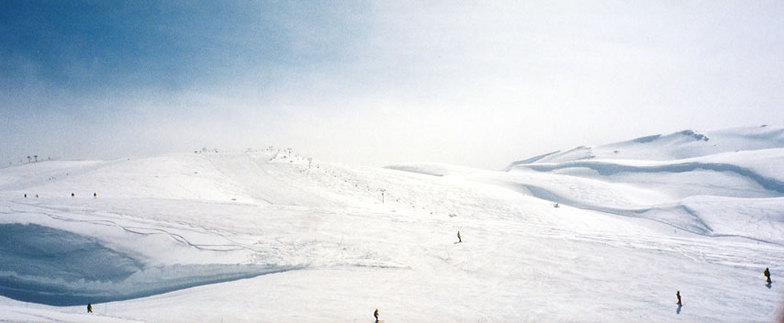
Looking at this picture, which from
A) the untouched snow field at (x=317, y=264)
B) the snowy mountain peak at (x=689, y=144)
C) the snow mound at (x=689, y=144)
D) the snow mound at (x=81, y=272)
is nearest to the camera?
the untouched snow field at (x=317, y=264)

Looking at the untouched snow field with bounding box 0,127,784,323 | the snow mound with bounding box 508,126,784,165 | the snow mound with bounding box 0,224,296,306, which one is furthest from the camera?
the snow mound with bounding box 508,126,784,165

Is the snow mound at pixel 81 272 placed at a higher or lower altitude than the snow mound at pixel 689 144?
lower

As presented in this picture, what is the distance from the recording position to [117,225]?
2306cm

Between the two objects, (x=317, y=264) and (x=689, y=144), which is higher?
(x=689, y=144)

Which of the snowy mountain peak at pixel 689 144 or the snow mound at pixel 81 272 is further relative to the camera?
the snowy mountain peak at pixel 689 144

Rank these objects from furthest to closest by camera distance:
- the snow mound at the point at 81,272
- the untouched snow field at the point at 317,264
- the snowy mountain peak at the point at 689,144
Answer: the snowy mountain peak at the point at 689,144 → the snow mound at the point at 81,272 → the untouched snow field at the point at 317,264

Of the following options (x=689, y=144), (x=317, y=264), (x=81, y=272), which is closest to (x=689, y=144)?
(x=689, y=144)

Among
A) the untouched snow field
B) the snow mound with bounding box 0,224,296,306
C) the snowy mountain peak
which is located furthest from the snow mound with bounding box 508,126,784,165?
the snow mound with bounding box 0,224,296,306

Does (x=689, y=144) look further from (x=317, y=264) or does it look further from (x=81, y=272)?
(x=81, y=272)

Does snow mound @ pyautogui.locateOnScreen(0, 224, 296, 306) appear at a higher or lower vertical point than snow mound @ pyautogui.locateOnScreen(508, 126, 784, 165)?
lower

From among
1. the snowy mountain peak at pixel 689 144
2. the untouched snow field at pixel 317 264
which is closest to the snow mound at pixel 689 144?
the snowy mountain peak at pixel 689 144

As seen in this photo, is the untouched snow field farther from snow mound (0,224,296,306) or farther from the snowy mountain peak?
the snowy mountain peak

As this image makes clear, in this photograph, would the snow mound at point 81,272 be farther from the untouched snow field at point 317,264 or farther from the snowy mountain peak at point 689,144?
the snowy mountain peak at point 689,144

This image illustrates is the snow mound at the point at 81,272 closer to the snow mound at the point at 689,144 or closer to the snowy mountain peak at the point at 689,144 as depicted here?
the snowy mountain peak at the point at 689,144
